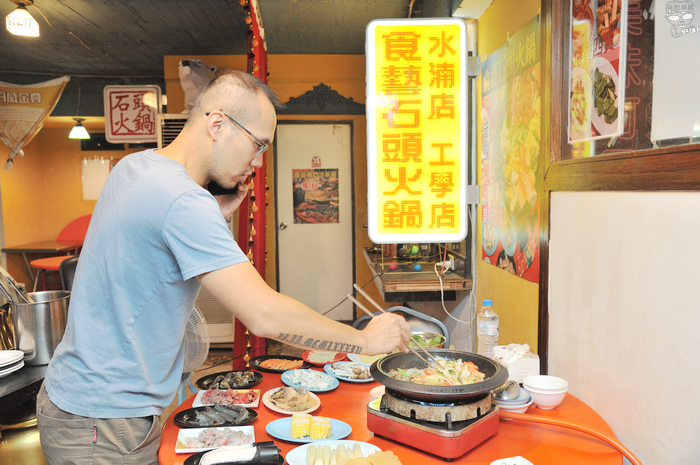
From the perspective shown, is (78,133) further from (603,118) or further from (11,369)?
(603,118)

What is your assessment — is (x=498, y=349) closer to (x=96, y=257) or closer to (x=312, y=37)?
(x=96, y=257)

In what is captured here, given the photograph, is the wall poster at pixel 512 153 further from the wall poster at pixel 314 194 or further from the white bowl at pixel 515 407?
the wall poster at pixel 314 194

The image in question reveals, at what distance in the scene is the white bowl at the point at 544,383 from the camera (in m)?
1.61

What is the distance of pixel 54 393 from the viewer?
1.36 metres

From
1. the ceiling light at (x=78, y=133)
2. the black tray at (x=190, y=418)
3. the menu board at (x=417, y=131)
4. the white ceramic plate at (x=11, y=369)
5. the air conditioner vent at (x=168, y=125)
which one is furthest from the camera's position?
the ceiling light at (x=78, y=133)

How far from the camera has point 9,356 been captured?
2076mm

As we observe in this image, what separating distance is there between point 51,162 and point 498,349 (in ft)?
30.0

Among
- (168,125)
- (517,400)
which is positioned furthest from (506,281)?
(168,125)

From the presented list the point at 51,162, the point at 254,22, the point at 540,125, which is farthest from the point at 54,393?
the point at 51,162

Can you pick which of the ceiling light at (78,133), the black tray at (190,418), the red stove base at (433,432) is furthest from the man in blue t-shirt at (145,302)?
the ceiling light at (78,133)

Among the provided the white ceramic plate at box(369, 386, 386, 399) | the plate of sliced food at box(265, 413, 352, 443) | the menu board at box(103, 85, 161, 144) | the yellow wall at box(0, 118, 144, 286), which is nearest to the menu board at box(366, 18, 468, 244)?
the white ceramic plate at box(369, 386, 386, 399)

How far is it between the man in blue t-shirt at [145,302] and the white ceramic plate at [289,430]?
258 millimetres

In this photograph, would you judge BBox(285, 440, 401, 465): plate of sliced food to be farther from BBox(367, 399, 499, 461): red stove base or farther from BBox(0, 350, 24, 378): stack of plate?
BBox(0, 350, 24, 378): stack of plate

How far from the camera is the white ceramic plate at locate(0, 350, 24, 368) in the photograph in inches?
79.7
